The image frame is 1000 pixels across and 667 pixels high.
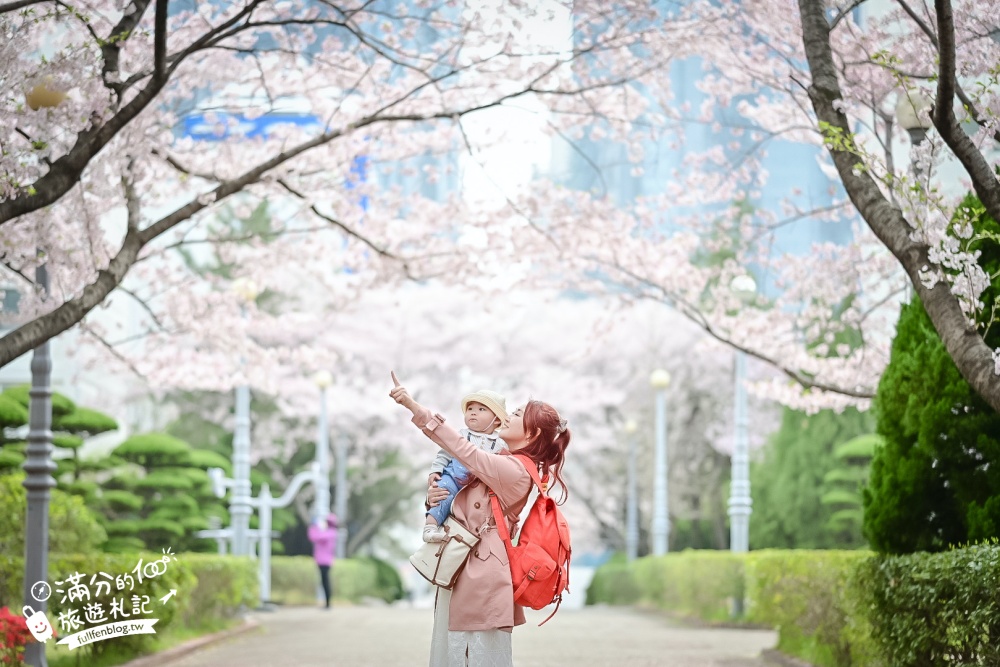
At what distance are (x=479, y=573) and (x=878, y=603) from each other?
3.61 metres

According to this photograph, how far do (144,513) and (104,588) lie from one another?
1130cm

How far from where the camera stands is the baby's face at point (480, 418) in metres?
6.50

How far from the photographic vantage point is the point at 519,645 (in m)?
15.3

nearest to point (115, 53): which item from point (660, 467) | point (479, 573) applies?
point (479, 573)

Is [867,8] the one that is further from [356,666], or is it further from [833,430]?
[356,666]

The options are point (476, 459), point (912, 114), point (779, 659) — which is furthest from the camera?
point (779, 659)

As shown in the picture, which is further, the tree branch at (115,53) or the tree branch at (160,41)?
the tree branch at (115,53)

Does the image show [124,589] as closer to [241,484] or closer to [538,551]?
[538,551]

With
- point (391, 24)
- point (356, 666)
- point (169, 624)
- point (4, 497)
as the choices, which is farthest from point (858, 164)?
point (4, 497)

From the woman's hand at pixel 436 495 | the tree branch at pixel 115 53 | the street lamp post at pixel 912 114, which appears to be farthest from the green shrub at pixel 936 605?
the tree branch at pixel 115 53

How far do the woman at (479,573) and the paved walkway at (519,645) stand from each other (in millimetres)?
6280

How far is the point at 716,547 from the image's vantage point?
113 ft

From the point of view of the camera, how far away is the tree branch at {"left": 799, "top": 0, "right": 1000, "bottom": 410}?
6.97 meters

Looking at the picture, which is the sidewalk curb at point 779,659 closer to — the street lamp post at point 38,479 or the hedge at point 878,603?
the hedge at point 878,603
